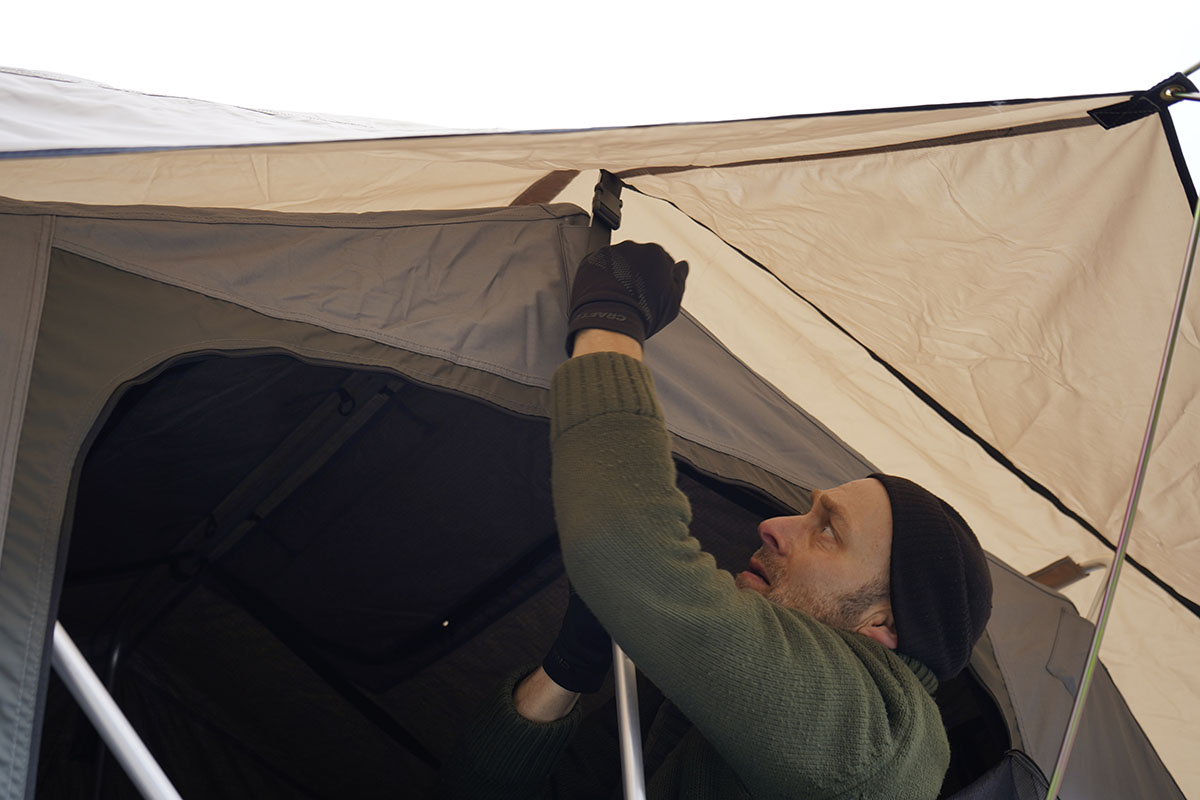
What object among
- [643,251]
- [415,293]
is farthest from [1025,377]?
[415,293]

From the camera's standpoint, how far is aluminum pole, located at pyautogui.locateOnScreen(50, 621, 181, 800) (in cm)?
78

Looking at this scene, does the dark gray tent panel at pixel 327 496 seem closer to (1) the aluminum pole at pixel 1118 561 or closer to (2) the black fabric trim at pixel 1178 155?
(1) the aluminum pole at pixel 1118 561

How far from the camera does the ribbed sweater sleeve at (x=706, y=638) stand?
941mm

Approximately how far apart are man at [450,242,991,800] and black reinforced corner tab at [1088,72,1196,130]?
51 centimetres

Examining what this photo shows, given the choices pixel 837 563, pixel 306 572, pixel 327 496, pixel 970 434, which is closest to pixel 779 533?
pixel 837 563

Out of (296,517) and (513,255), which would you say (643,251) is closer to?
(513,255)

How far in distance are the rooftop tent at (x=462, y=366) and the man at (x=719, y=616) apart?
7.0 inches

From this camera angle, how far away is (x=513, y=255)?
1271 mm

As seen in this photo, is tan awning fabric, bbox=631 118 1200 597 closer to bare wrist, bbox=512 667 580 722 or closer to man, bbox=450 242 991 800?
man, bbox=450 242 991 800

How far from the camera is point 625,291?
46.0 inches

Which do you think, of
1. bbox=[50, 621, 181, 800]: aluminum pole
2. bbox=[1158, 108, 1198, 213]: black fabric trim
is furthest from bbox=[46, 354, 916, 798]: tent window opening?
bbox=[1158, 108, 1198, 213]: black fabric trim

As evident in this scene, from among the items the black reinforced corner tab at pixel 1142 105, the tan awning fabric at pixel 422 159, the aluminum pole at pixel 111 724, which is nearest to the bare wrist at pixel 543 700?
the aluminum pole at pixel 111 724

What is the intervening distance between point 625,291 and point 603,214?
20 centimetres

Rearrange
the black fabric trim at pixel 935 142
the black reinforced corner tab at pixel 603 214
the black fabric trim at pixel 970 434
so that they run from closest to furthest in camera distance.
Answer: the black fabric trim at pixel 935 142 < the black reinforced corner tab at pixel 603 214 < the black fabric trim at pixel 970 434
